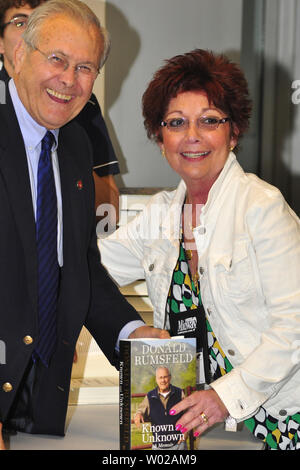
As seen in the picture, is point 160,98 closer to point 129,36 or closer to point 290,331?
point 290,331

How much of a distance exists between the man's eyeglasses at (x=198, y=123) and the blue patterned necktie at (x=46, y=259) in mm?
385

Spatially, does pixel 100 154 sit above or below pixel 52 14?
below

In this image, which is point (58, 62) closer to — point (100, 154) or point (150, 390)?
point (150, 390)

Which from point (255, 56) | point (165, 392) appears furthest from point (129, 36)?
point (165, 392)

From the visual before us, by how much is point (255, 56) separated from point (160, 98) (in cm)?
245

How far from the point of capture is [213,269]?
5.56ft

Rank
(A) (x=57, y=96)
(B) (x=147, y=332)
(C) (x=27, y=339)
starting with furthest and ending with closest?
(B) (x=147, y=332)
(A) (x=57, y=96)
(C) (x=27, y=339)

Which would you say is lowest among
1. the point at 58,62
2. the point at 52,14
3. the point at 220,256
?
the point at 220,256

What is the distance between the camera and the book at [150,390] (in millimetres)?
1292

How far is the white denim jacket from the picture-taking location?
1.50 m

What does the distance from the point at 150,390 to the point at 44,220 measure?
489 millimetres

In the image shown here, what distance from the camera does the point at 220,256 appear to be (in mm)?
1687

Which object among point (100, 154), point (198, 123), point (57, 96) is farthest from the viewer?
point (100, 154)

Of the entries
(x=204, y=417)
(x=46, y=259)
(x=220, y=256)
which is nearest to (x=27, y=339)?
(x=46, y=259)
